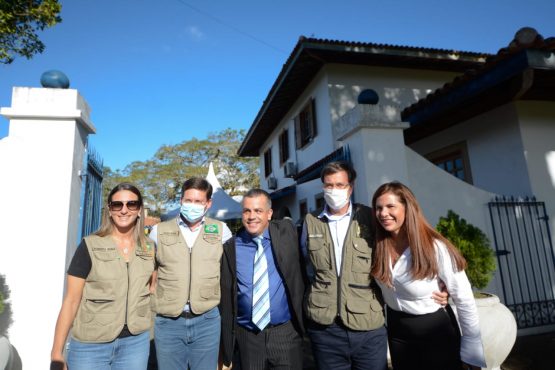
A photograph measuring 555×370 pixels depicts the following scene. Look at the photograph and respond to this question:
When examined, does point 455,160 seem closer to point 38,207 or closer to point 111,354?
point 111,354

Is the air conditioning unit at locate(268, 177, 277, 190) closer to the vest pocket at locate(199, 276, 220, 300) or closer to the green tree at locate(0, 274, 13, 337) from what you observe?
the green tree at locate(0, 274, 13, 337)

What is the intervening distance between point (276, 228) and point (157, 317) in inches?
43.0

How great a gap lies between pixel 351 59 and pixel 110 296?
8.44 m

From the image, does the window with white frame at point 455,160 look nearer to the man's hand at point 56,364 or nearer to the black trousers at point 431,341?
the black trousers at point 431,341

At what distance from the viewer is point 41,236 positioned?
Result: 3490 mm

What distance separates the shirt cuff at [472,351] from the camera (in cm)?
191

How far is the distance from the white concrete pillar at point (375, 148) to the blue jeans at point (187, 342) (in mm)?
2893

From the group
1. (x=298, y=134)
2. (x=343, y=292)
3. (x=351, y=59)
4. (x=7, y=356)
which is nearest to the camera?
(x=343, y=292)

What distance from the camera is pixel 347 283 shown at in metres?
2.20

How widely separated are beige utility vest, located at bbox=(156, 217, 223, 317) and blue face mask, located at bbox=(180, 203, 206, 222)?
0.39 feet

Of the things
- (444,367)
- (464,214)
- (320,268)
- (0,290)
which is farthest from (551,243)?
(0,290)

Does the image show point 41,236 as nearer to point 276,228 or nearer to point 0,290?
point 0,290

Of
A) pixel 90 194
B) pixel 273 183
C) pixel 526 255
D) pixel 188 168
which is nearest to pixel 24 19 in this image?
pixel 90 194

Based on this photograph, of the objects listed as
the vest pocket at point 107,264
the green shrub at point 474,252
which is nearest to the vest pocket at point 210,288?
the vest pocket at point 107,264
